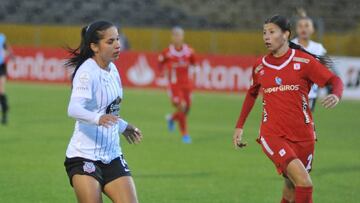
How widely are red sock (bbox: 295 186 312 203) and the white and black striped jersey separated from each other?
6.31ft

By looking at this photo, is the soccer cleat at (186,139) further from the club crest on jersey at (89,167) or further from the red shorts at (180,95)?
the club crest on jersey at (89,167)

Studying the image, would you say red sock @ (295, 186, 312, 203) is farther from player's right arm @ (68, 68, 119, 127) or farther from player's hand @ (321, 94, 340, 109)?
player's right arm @ (68, 68, 119, 127)

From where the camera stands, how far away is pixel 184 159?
1486 centimetres

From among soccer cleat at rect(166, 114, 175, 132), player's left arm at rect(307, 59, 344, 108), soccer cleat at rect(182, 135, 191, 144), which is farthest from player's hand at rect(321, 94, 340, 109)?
soccer cleat at rect(166, 114, 175, 132)

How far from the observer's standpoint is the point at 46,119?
21.4m

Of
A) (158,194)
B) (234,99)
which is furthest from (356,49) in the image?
(158,194)

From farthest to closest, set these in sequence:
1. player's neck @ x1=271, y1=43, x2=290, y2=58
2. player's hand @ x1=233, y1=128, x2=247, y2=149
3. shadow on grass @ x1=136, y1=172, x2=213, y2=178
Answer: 1. shadow on grass @ x1=136, y1=172, x2=213, y2=178
2. player's hand @ x1=233, y1=128, x2=247, y2=149
3. player's neck @ x1=271, y1=43, x2=290, y2=58

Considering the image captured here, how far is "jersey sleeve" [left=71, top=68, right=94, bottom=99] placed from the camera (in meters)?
7.00

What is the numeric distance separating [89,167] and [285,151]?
7.19 feet

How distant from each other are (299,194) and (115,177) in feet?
6.45

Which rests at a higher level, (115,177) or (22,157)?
(115,177)

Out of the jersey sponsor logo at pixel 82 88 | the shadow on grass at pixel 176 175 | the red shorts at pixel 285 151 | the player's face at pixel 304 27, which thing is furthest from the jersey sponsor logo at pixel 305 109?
the shadow on grass at pixel 176 175

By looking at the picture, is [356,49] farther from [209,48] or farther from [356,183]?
[356,183]

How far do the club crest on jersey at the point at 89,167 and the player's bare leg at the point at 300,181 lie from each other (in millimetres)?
2142
